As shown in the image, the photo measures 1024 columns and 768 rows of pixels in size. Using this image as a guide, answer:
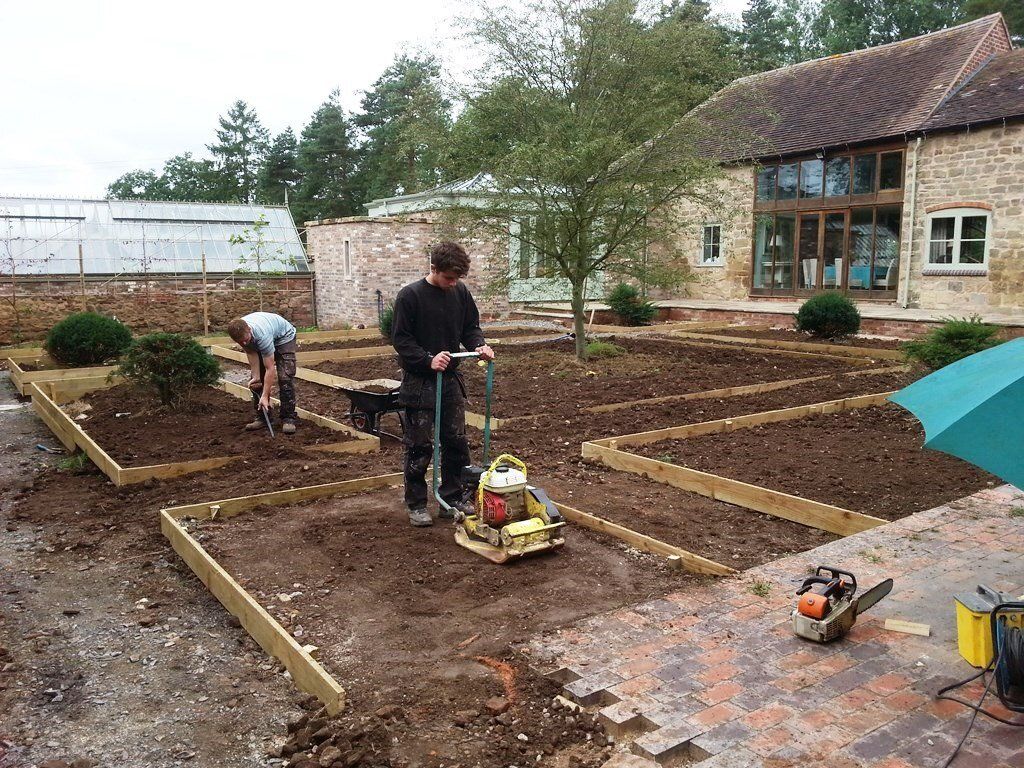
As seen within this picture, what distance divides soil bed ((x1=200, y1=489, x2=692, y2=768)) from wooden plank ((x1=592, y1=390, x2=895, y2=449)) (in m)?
2.29

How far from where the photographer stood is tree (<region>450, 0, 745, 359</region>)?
11617 millimetres

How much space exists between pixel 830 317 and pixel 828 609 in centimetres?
1182

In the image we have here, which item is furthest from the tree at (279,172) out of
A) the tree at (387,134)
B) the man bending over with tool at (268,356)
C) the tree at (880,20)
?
the man bending over with tool at (268,356)

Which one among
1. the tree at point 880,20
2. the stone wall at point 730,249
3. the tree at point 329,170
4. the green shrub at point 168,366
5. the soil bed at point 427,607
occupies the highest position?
the tree at point 880,20

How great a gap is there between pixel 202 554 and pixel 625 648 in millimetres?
2459

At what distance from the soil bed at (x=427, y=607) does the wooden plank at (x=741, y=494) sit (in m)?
1.29

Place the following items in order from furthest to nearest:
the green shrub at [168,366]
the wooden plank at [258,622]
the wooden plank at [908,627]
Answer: the green shrub at [168,366] < the wooden plank at [908,627] < the wooden plank at [258,622]

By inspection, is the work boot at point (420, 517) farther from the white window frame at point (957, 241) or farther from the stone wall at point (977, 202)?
the white window frame at point (957, 241)

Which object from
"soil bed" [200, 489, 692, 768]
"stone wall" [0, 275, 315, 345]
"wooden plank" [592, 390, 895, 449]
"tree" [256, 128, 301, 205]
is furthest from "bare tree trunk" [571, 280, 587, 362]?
"tree" [256, 128, 301, 205]

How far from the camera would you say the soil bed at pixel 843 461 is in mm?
5625

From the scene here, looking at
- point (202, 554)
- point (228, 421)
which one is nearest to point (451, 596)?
point (202, 554)

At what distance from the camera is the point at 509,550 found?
173 inches

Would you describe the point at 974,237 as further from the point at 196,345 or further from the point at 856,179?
the point at 196,345

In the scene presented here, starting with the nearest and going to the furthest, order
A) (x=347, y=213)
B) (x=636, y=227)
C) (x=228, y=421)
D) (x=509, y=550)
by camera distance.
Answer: (x=509, y=550) < (x=228, y=421) < (x=636, y=227) < (x=347, y=213)
